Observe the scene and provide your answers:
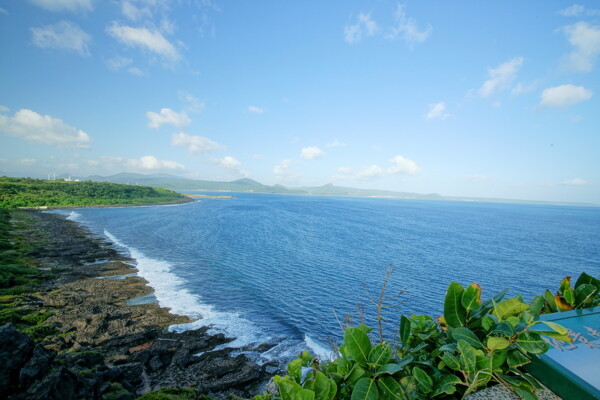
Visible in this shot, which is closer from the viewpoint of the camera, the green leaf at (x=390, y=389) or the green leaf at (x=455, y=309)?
the green leaf at (x=390, y=389)

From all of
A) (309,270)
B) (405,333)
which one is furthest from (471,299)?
(309,270)

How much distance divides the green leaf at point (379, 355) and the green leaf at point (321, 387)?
1.18 ft

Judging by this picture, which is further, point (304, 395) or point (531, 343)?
point (304, 395)

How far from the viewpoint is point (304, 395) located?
1.86 m

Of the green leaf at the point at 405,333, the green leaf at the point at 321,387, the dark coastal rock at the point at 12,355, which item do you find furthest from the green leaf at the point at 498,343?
the dark coastal rock at the point at 12,355

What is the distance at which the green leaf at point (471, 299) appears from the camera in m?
2.26

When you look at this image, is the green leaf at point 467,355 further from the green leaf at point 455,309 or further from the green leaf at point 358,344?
the green leaf at point 358,344

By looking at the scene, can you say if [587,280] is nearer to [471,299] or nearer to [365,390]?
[471,299]

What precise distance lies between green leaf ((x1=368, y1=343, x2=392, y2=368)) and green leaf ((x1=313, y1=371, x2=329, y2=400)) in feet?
1.18

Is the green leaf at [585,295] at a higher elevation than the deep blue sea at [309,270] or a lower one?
higher

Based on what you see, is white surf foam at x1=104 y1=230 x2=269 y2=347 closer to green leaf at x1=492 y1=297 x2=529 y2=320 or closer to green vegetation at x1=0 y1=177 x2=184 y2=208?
green leaf at x1=492 y1=297 x2=529 y2=320

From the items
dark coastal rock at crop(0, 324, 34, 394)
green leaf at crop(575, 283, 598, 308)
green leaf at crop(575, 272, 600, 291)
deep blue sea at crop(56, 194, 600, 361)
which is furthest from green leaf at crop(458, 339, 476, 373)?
dark coastal rock at crop(0, 324, 34, 394)

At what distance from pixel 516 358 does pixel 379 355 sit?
0.86 metres

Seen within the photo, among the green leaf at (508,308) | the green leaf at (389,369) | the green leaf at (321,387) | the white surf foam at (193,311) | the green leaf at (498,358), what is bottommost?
the white surf foam at (193,311)
